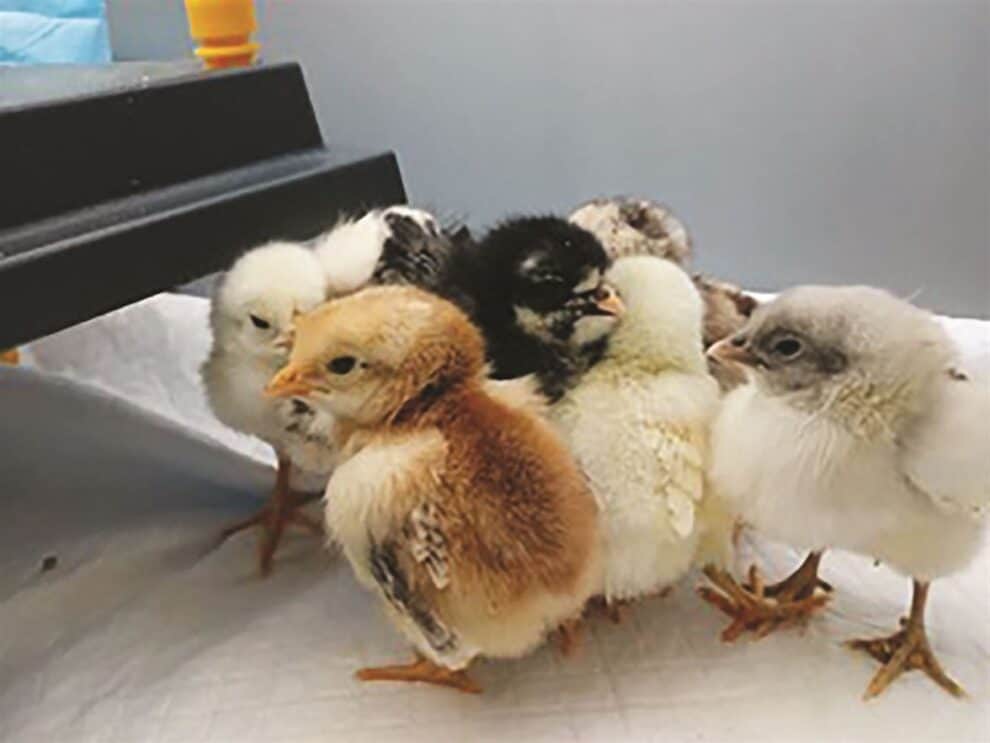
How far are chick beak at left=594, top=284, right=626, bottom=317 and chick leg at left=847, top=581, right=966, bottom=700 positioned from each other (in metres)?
0.27

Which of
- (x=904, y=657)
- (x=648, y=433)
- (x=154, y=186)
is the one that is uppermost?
(x=154, y=186)

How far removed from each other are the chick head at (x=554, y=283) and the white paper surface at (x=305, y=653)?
0.75 ft

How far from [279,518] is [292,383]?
0.31 meters

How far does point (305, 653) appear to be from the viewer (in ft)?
2.53

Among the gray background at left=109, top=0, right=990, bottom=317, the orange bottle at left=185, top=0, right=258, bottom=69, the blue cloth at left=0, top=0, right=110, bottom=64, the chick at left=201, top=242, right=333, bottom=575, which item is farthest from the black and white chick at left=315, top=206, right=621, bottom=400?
the blue cloth at left=0, top=0, right=110, bottom=64

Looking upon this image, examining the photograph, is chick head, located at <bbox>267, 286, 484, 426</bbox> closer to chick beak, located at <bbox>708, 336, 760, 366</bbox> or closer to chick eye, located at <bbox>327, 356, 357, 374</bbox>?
chick eye, located at <bbox>327, 356, 357, 374</bbox>

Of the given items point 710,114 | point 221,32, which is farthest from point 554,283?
point 710,114

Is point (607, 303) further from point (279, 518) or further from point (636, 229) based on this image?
point (279, 518)

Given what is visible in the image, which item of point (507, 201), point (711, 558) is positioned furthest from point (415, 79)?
point (711, 558)

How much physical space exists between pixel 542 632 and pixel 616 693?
0.28ft

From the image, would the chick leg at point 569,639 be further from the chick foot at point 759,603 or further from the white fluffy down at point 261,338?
the white fluffy down at point 261,338

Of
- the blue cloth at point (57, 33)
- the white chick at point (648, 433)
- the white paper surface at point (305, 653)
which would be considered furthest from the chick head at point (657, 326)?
the blue cloth at point (57, 33)

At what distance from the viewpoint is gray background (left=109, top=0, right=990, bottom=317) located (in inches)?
50.5

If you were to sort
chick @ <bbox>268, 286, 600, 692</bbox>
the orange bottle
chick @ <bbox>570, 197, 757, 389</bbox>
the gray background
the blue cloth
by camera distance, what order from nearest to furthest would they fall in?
chick @ <bbox>268, 286, 600, 692</bbox> → chick @ <bbox>570, 197, 757, 389</bbox> → the orange bottle → the gray background → the blue cloth
